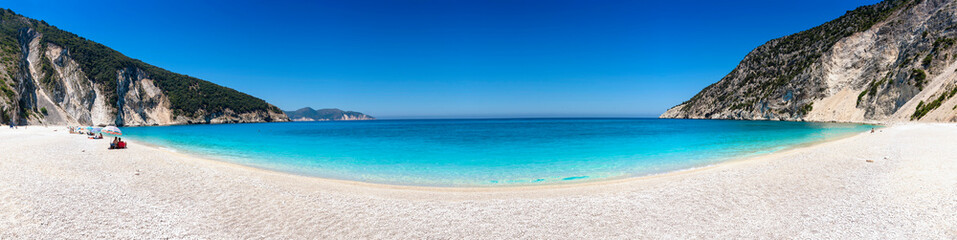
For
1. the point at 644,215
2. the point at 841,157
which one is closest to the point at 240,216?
the point at 644,215

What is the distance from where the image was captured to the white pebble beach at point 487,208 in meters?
5.29

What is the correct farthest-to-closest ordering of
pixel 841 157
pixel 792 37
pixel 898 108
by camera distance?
pixel 792 37 → pixel 898 108 → pixel 841 157

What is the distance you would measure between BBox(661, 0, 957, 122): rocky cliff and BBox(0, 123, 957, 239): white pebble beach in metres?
47.0

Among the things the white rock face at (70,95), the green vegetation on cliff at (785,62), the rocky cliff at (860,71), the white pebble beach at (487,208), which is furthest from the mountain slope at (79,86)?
the green vegetation on cliff at (785,62)

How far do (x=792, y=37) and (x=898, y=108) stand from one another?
6477 cm

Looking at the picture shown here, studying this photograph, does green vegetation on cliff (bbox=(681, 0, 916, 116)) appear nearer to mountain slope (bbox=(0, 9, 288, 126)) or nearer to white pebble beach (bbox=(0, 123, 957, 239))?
white pebble beach (bbox=(0, 123, 957, 239))

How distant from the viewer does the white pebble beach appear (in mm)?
5285

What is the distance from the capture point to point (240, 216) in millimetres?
6262

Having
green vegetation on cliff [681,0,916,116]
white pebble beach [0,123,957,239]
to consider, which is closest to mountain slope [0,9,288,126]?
white pebble beach [0,123,957,239]

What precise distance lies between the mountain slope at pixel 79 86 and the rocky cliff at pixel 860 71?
11168 centimetres

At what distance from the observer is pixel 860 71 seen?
227ft

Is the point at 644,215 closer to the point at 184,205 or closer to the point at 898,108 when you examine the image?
the point at 184,205

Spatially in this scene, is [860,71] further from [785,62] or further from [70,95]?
[70,95]

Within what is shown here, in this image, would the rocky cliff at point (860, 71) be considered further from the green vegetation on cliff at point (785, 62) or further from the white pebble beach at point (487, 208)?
the white pebble beach at point (487, 208)
